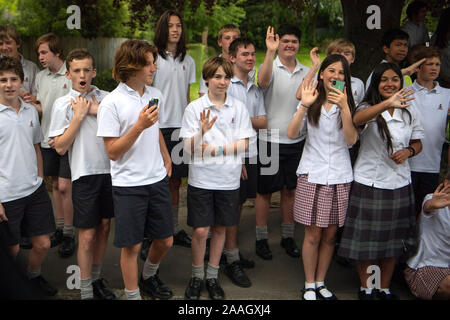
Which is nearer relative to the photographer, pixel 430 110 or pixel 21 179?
pixel 21 179

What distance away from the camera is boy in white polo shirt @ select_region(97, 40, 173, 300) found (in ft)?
10.2

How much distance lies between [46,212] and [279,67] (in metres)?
2.30

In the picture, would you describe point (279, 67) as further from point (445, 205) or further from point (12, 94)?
point (12, 94)

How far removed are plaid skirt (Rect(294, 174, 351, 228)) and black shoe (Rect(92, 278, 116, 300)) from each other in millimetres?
1489

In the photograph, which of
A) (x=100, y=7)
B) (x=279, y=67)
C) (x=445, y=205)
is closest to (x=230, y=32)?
(x=279, y=67)

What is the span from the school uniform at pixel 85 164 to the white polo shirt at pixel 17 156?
182 mm

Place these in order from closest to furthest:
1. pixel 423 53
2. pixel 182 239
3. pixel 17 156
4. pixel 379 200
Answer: pixel 17 156 < pixel 379 200 < pixel 423 53 < pixel 182 239

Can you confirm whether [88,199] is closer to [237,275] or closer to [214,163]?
[214,163]

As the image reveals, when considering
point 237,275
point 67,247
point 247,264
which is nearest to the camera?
point 237,275

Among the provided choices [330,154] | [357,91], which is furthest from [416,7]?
[330,154]

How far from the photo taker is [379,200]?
3520 millimetres

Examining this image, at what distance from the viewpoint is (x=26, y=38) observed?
11586 millimetres

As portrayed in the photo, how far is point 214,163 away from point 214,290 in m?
0.95

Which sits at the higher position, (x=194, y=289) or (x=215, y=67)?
(x=215, y=67)
